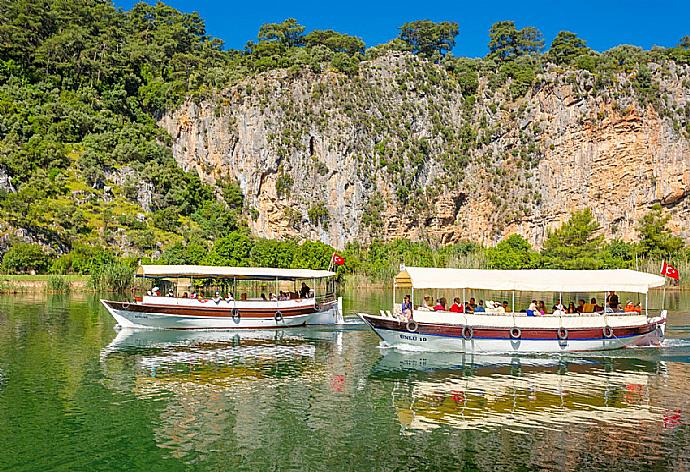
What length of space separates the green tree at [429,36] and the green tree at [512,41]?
26.3 ft

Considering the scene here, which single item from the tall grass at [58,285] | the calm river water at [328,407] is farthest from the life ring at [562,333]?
the tall grass at [58,285]

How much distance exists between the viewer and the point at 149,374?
1113 inches

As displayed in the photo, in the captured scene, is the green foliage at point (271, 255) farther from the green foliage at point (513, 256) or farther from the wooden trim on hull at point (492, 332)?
the wooden trim on hull at point (492, 332)

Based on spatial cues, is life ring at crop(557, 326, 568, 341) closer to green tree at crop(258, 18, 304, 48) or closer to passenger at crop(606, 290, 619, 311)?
passenger at crop(606, 290, 619, 311)

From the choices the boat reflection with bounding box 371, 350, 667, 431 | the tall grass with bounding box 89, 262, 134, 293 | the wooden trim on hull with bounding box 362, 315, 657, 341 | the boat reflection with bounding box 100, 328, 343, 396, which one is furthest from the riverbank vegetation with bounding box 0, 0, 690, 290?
the boat reflection with bounding box 371, 350, 667, 431

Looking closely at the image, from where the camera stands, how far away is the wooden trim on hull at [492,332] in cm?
3244

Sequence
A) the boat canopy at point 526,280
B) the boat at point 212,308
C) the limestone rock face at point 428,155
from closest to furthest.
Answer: the boat canopy at point 526,280 < the boat at point 212,308 < the limestone rock face at point 428,155

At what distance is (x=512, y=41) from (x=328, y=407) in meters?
127

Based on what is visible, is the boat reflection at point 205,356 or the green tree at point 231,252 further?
the green tree at point 231,252

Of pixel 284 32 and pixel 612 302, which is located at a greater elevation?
pixel 284 32

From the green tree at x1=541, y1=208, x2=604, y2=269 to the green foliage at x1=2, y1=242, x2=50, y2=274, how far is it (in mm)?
58696

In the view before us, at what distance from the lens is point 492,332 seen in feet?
107

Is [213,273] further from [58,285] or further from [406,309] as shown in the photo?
[58,285]

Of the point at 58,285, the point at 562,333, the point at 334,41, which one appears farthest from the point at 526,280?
the point at 334,41
